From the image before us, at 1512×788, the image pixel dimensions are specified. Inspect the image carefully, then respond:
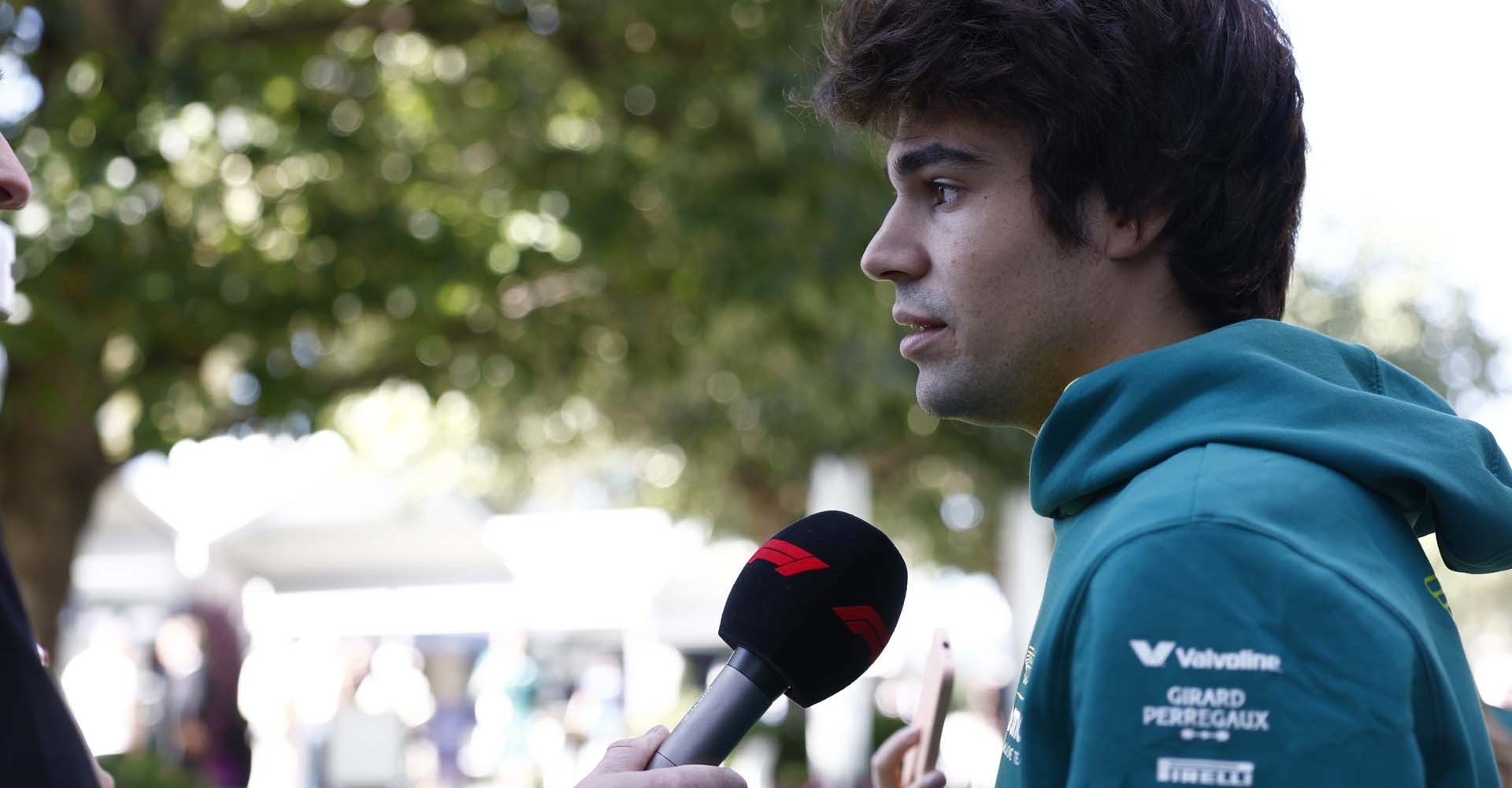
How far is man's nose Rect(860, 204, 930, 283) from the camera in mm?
1624

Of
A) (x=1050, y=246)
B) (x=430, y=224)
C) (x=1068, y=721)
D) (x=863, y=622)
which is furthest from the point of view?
(x=430, y=224)

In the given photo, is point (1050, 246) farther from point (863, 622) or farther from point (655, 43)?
point (655, 43)

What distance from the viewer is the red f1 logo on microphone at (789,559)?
1.63m

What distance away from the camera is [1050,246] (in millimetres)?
1562

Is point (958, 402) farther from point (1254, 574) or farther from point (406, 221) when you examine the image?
point (406, 221)

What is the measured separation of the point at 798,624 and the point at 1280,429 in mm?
559

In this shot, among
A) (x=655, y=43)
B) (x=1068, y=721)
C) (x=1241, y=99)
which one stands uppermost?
(x=655, y=43)

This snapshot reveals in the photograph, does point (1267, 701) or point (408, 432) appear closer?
point (1267, 701)

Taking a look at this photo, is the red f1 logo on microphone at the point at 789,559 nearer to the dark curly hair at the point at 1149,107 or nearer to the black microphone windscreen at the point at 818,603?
the black microphone windscreen at the point at 818,603

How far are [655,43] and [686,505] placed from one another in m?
9.87

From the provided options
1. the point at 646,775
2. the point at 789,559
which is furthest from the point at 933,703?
the point at 646,775

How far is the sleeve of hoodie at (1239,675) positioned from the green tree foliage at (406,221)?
5.05 m

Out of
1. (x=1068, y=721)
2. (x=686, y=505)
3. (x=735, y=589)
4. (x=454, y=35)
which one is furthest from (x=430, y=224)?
(x=686, y=505)

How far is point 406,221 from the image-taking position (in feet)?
23.3
